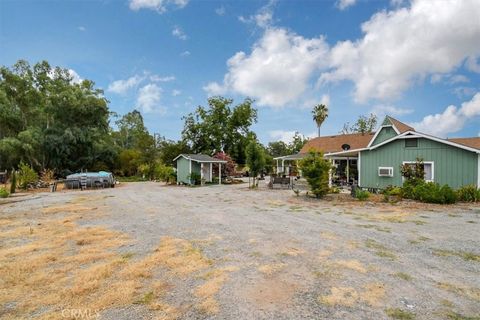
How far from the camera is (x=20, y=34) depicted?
16.4 meters

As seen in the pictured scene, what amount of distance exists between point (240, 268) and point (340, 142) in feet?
86.0

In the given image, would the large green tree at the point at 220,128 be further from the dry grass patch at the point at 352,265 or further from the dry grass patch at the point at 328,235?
the dry grass patch at the point at 352,265

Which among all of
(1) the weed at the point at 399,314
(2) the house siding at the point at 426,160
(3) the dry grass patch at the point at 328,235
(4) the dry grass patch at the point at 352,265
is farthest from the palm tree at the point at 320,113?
(1) the weed at the point at 399,314

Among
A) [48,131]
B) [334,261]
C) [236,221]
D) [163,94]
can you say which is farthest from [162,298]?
[48,131]

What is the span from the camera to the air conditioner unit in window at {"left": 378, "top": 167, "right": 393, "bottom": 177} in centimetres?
1570

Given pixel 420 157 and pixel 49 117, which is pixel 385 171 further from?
pixel 49 117

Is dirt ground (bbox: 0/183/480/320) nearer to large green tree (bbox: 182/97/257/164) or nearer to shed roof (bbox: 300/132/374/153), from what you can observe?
shed roof (bbox: 300/132/374/153)

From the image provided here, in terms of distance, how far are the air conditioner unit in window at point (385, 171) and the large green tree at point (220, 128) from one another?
79.9ft

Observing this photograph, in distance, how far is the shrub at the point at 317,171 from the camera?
14484mm

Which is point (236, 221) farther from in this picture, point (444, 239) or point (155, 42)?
point (155, 42)

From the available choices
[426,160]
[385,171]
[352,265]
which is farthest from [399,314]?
[385,171]

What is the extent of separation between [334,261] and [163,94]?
2746 centimetres

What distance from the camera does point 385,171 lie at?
15859 mm

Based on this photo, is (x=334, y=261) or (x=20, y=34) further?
(x=20, y=34)
